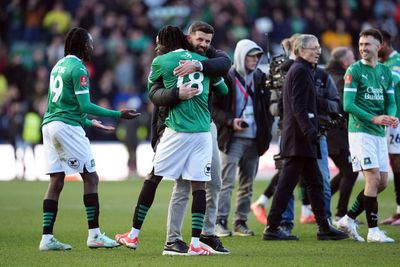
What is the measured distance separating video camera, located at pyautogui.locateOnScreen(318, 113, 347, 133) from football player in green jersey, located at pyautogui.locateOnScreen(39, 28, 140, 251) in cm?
311

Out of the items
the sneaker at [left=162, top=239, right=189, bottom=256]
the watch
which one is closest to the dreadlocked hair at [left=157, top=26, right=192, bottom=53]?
the watch

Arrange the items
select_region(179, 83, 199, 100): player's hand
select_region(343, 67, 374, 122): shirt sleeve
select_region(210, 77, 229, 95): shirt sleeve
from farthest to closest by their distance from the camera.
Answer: select_region(343, 67, 374, 122): shirt sleeve, select_region(210, 77, 229, 95): shirt sleeve, select_region(179, 83, 199, 100): player's hand

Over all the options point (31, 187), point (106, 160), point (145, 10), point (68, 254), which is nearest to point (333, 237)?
point (68, 254)

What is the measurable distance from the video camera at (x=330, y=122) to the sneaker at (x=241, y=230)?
158cm

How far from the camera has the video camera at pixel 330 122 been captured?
13.1 metres

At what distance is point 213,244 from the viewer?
1132cm

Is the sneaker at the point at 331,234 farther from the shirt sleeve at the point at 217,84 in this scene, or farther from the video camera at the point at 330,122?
the shirt sleeve at the point at 217,84

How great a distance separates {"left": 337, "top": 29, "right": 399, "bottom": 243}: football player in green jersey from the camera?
12.3 metres

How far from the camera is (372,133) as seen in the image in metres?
12.4

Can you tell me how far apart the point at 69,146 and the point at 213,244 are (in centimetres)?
181

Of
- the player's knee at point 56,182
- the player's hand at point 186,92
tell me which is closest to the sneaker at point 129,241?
the player's knee at point 56,182

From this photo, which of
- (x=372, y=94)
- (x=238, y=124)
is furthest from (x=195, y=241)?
(x=372, y=94)

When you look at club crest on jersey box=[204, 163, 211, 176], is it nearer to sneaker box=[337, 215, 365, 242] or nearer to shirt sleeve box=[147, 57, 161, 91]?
shirt sleeve box=[147, 57, 161, 91]

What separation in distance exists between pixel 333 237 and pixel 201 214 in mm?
2573
